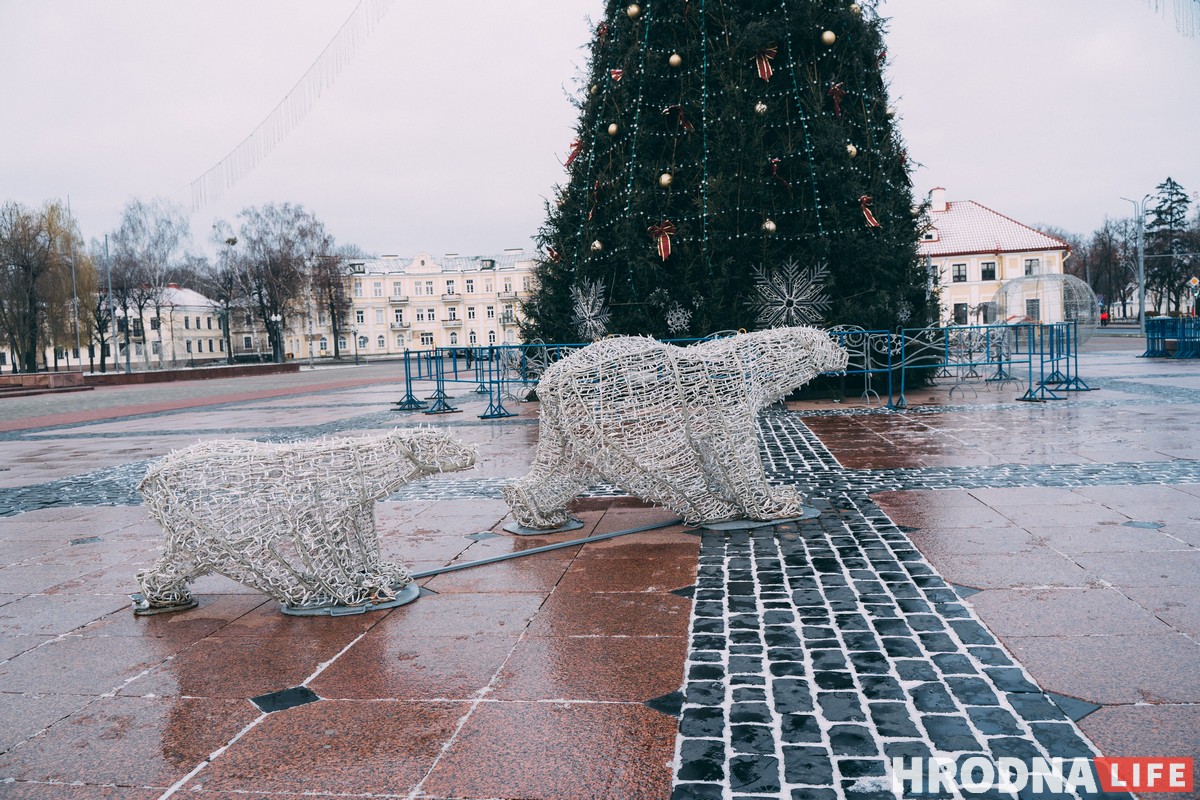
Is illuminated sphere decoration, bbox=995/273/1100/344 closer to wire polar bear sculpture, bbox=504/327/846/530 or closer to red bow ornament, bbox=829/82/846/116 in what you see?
red bow ornament, bbox=829/82/846/116

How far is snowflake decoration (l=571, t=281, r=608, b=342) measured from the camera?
14633 millimetres

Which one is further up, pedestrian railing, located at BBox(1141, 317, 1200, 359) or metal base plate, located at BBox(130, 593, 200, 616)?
pedestrian railing, located at BBox(1141, 317, 1200, 359)

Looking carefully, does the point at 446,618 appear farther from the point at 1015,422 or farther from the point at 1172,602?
the point at 1015,422

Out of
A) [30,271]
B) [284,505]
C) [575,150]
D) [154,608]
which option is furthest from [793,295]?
[30,271]

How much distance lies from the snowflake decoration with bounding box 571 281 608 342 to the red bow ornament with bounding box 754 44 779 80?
4.34 meters

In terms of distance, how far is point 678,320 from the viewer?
1421 cm

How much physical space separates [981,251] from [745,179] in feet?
141

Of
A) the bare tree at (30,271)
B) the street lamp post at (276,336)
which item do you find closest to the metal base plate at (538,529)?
the bare tree at (30,271)

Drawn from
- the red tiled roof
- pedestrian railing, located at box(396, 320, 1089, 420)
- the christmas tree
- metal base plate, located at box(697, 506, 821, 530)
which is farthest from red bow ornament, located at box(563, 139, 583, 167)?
the red tiled roof

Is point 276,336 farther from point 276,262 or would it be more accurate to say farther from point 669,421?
point 669,421

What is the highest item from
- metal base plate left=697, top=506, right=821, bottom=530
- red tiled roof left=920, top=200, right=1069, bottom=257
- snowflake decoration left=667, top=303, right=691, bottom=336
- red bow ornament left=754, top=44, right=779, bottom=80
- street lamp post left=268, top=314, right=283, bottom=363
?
red tiled roof left=920, top=200, right=1069, bottom=257

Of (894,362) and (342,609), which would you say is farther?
(894,362)

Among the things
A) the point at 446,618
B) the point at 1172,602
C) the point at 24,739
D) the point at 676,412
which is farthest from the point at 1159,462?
the point at 24,739

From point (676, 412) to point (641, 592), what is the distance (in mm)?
1356
